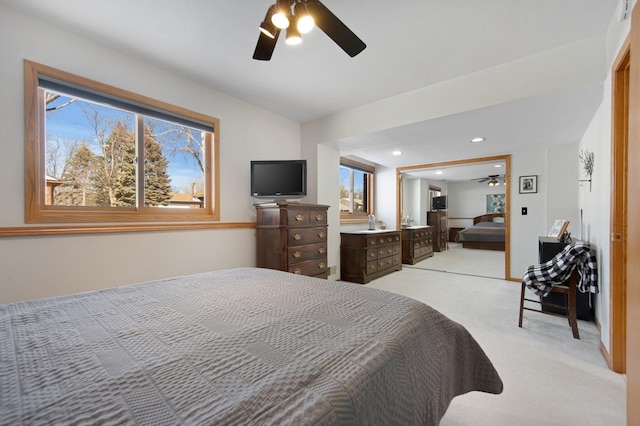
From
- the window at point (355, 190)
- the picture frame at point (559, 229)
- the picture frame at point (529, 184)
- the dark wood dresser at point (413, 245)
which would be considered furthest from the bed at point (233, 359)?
the dark wood dresser at point (413, 245)

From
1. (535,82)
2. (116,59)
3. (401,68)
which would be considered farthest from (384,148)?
(116,59)

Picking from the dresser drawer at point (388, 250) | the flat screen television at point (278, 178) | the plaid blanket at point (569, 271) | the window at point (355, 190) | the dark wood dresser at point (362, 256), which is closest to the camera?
the plaid blanket at point (569, 271)

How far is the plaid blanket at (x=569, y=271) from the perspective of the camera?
2213 millimetres

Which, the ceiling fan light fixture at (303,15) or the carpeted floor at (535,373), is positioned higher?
the ceiling fan light fixture at (303,15)

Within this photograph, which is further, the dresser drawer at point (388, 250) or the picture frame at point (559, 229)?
the dresser drawer at point (388, 250)

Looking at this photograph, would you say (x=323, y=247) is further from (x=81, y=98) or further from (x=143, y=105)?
(x=81, y=98)

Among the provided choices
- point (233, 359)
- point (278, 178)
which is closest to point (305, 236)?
point (278, 178)

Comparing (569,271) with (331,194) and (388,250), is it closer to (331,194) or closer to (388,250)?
(388,250)

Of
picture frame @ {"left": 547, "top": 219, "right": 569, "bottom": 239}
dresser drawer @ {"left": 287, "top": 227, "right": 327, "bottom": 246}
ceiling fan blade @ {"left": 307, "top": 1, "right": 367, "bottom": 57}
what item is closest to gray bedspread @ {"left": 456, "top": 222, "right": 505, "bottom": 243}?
picture frame @ {"left": 547, "top": 219, "right": 569, "bottom": 239}

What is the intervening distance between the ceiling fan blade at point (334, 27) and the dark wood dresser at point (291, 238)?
168 cm

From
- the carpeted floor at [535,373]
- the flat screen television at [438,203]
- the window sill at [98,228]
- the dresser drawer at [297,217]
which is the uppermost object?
the flat screen television at [438,203]

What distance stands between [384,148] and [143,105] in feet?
10.3

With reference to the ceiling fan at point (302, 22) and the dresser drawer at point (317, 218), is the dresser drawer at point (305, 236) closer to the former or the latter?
the dresser drawer at point (317, 218)

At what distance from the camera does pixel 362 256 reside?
4117 mm
